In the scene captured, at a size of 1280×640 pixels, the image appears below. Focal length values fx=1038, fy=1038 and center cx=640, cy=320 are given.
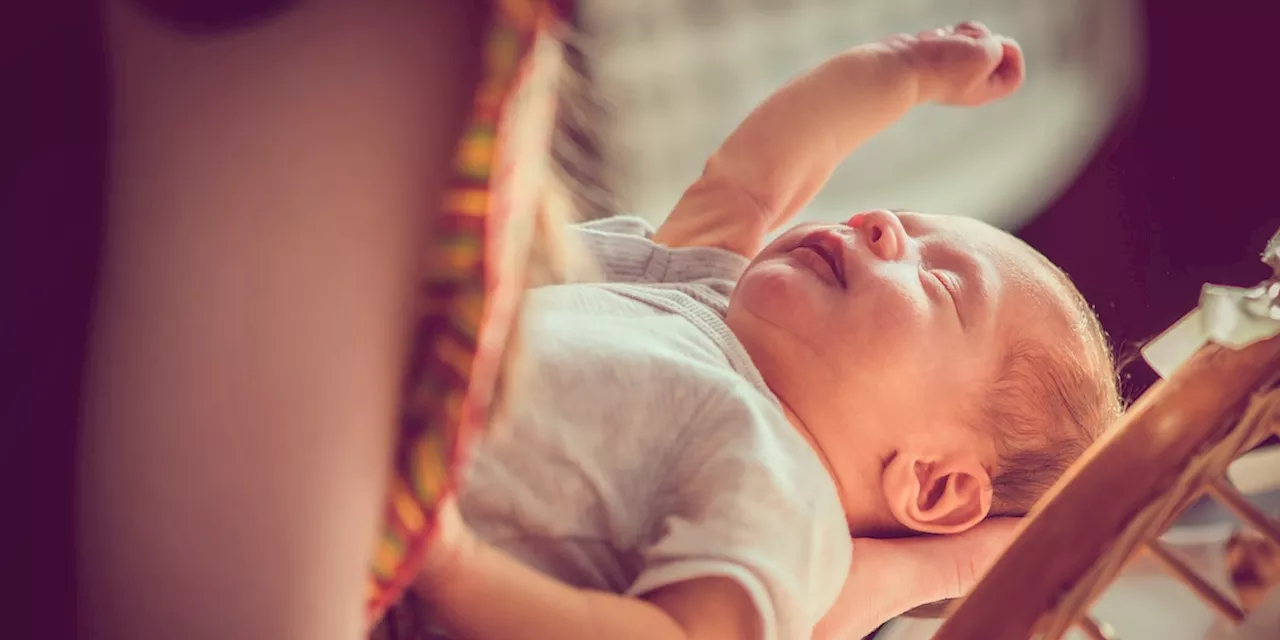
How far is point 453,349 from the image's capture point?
29cm

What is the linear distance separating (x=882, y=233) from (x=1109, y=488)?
0.34 metres

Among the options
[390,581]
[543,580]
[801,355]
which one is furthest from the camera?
[801,355]

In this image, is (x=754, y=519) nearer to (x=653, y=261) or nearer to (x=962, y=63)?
(x=653, y=261)

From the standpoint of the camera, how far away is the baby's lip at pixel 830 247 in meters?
0.72

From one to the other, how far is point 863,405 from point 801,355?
0.05 metres

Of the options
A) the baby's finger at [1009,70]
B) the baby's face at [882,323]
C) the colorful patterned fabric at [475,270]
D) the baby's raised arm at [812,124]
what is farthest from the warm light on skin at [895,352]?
the colorful patterned fabric at [475,270]

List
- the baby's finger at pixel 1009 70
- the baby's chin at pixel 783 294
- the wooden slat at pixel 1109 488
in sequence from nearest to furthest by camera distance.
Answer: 1. the wooden slat at pixel 1109 488
2. the baby's chin at pixel 783 294
3. the baby's finger at pixel 1009 70

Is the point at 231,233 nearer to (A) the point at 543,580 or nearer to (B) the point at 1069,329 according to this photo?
(A) the point at 543,580

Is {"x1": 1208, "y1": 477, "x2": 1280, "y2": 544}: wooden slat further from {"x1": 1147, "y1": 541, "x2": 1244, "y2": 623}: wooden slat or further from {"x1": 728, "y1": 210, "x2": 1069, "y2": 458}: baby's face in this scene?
{"x1": 728, "y1": 210, "x2": 1069, "y2": 458}: baby's face

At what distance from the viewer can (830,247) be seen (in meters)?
0.73

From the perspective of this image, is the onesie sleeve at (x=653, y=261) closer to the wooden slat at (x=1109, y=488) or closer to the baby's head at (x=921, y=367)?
the baby's head at (x=921, y=367)

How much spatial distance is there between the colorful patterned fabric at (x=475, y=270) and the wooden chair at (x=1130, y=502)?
8.8 inches

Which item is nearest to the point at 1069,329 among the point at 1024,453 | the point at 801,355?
the point at 1024,453

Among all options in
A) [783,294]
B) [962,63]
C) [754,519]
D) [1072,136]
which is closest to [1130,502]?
[754,519]
